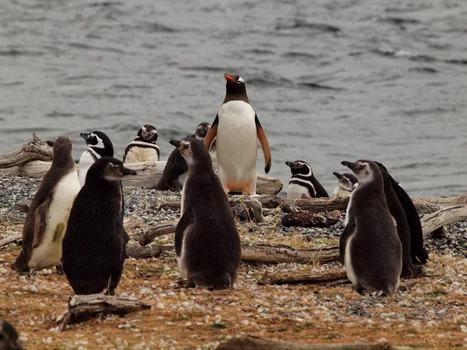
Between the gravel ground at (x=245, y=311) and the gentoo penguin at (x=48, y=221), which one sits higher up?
the gentoo penguin at (x=48, y=221)

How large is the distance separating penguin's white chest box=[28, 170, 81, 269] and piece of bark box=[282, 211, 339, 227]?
280 cm

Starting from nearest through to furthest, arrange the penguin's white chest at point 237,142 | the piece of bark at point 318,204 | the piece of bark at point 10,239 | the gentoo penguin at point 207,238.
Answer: the gentoo penguin at point 207,238, the piece of bark at point 10,239, the piece of bark at point 318,204, the penguin's white chest at point 237,142

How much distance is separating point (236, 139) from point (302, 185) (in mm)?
1972

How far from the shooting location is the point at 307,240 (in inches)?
386

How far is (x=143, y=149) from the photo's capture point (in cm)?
1498

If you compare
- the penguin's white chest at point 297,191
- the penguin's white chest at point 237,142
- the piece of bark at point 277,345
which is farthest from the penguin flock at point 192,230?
the penguin's white chest at point 297,191

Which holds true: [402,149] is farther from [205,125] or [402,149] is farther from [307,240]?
[307,240]

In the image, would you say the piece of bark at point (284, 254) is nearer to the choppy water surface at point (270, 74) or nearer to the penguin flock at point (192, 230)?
the penguin flock at point (192, 230)

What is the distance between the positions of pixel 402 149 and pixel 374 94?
7968mm

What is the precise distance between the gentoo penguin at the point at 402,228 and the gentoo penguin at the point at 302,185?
554 cm

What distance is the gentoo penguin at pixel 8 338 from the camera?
4.73 metres

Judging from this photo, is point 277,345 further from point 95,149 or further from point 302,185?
point 302,185

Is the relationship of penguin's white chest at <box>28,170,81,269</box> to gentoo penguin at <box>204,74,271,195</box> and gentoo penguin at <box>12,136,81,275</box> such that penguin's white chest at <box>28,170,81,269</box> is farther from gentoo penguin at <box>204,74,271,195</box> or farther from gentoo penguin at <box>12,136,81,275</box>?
gentoo penguin at <box>204,74,271,195</box>

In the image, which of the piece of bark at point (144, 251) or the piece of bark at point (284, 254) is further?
the piece of bark at point (144, 251)
